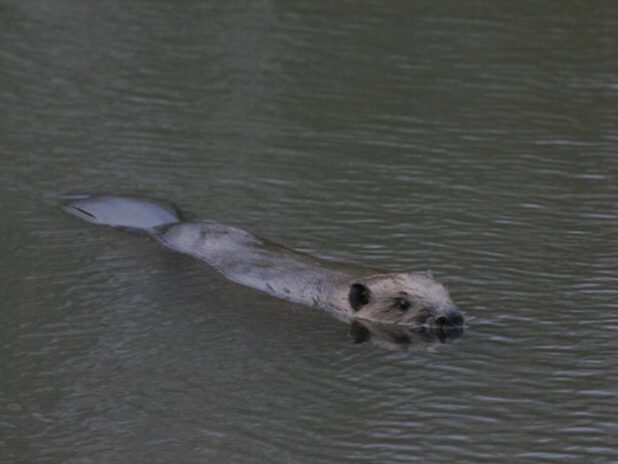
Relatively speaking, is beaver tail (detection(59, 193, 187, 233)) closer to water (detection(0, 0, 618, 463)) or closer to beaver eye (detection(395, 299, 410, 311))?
water (detection(0, 0, 618, 463))

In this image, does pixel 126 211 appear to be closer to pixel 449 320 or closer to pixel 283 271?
pixel 283 271

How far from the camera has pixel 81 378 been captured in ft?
28.4

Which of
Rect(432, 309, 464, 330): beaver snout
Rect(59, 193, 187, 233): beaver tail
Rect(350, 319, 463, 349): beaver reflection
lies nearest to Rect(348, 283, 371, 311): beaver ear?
Rect(350, 319, 463, 349): beaver reflection

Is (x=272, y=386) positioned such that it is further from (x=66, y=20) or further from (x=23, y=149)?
(x=66, y=20)

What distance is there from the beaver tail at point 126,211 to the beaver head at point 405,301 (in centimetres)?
228

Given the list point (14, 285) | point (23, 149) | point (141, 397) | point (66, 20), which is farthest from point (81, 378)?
point (66, 20)

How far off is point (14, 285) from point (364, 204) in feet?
10.4

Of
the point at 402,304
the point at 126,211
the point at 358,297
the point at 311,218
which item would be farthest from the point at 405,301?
the point at 126,211

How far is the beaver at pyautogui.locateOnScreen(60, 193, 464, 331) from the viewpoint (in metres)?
9.52

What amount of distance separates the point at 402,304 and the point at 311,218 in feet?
7.39

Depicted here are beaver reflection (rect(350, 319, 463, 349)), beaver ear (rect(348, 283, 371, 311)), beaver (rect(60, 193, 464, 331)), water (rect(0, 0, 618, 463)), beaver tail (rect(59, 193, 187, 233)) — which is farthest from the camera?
beaver tail (rect(59, 193, 187, 233))

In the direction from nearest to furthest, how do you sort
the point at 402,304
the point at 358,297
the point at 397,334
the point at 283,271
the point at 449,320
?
the point at 449,320, the point at 397,334, the point at 402,304, the point at 358,297, the point at 283,271

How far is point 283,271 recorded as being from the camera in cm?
1030

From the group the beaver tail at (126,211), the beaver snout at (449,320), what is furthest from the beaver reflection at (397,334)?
the beaver tail at (126,211)
